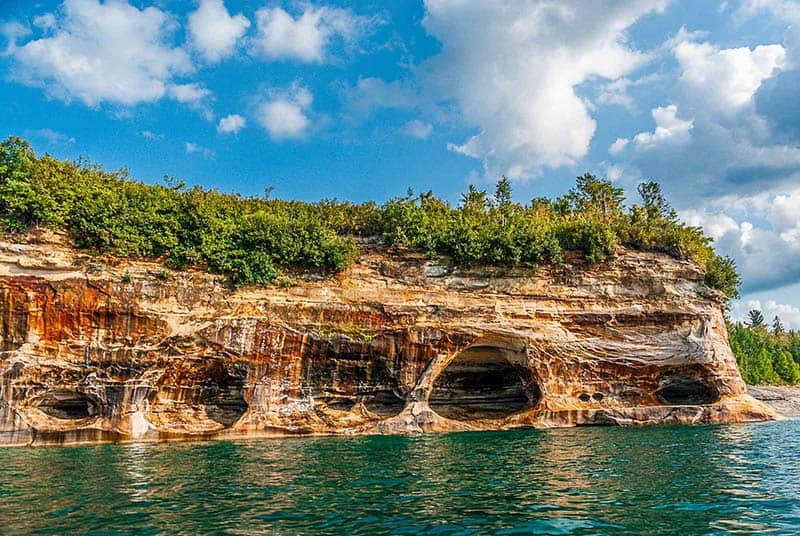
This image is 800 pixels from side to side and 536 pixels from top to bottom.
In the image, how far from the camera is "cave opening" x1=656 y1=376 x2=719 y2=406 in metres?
29.6

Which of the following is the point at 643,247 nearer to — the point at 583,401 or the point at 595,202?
the point at 583,401

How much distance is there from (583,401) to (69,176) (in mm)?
28547

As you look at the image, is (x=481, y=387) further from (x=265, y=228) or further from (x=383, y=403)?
(x=265, y=228)

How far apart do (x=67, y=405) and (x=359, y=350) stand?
1314 cm

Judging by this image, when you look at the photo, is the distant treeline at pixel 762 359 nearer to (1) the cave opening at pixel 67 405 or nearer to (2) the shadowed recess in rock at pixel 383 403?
(2) the shadowed recess in rock at pixel 383 403

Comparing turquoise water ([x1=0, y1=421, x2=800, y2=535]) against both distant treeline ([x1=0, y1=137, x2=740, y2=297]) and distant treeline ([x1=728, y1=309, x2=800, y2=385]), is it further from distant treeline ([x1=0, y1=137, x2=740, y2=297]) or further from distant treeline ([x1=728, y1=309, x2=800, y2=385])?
distant treeline ([x1=728, y1=309, x2=800, y2=385])

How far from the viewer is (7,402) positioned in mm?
21656

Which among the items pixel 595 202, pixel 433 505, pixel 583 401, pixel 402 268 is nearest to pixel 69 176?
pixel 402 268

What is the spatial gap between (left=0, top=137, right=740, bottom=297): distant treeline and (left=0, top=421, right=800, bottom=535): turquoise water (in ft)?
35.1

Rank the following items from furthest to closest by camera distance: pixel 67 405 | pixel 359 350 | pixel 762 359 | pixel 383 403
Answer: pixel 762 359
pixel 383 403
pixel 359 350
pixel 67 405

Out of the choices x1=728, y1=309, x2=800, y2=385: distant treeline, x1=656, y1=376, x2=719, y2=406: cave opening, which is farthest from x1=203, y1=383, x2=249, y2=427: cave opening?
x1=728, y1=309, x2=800, y2=385: distant treeline

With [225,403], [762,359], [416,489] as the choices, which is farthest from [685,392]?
[762,359]

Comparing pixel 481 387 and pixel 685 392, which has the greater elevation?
pixel 481 387

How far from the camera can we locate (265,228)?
28.5 m
